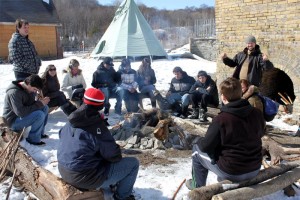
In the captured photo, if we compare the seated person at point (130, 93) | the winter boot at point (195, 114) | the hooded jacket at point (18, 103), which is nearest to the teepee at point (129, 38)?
the seated person at point (130, 93)

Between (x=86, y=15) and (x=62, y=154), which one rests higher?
(x=86, y=15)

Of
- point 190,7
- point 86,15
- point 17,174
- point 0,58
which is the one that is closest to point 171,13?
point 190,7

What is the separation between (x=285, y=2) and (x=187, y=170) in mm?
4296

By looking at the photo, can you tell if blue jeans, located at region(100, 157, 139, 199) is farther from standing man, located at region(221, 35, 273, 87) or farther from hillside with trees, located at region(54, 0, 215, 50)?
hillside with trees, located at region(54, 0, 215, 50)

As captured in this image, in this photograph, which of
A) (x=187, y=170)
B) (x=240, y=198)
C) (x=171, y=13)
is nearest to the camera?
(x=240, y=198)

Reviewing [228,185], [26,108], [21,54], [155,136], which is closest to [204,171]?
[228,185]

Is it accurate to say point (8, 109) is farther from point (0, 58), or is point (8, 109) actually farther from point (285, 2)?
point (0, 58)

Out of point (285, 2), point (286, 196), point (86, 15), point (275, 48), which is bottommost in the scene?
point (286, 196)

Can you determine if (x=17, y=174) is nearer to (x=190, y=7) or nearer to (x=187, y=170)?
(x=187, y=170)

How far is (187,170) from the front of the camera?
4484mm

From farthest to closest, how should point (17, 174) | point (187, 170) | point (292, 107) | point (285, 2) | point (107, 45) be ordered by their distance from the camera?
point (107, 45)
point (292, 107)
point (285, 2)
point (187, 170)
point (17, 174)

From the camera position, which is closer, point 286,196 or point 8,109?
point 286,196

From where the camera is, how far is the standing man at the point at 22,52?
5801mm

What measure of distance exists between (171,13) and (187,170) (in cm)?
6056
